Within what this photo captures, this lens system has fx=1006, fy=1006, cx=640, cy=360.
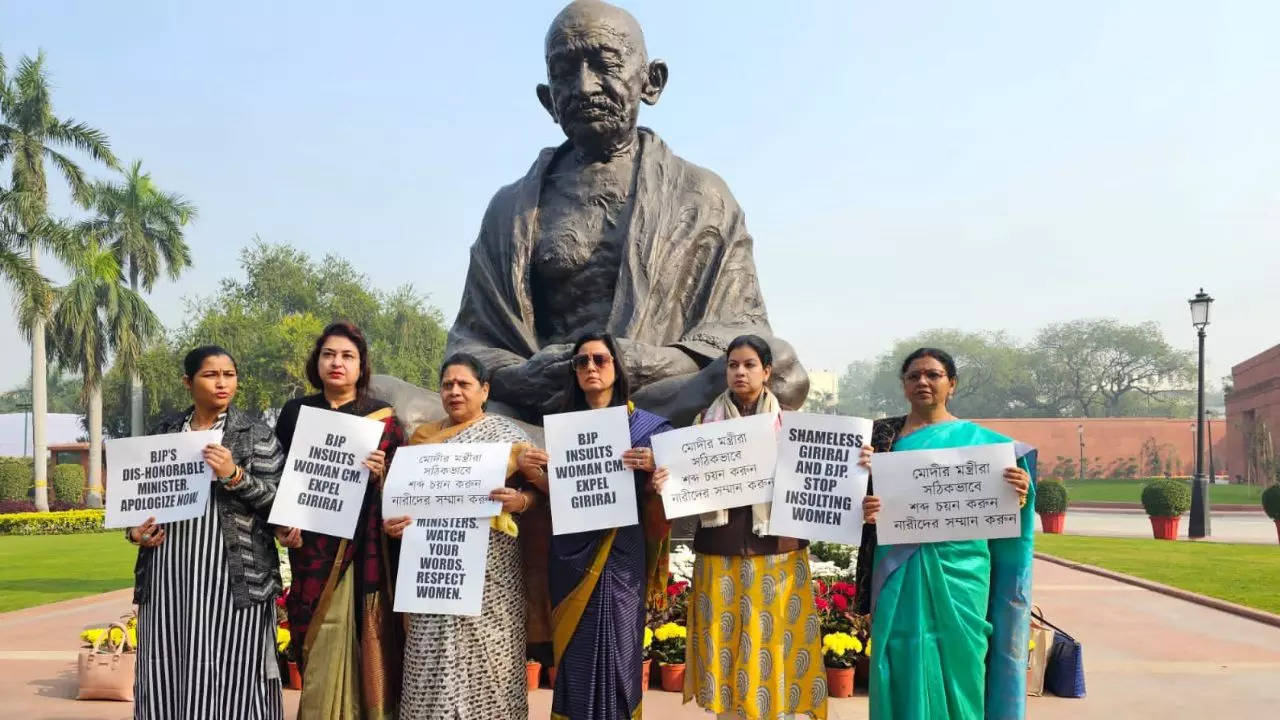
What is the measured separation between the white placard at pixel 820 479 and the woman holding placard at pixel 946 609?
0.08 metres

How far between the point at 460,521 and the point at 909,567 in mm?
1492

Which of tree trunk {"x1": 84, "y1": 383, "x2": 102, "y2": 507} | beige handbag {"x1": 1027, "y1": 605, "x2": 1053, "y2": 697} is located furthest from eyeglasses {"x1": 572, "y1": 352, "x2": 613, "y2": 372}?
tree trunk {"x1": 84, "y1": 383, "x2": 102, "y2": 507}

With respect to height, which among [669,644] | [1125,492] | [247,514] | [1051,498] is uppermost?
[247,514]

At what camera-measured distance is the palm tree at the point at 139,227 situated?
3078cm

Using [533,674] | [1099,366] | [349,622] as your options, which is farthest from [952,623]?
[1099,366]

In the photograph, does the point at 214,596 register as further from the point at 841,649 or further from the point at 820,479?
the point at 841,649

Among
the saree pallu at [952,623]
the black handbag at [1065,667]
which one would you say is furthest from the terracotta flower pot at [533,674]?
the black handbag at [1065,667]

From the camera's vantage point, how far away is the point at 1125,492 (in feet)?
113

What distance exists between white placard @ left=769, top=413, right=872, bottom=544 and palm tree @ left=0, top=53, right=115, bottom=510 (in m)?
24.2

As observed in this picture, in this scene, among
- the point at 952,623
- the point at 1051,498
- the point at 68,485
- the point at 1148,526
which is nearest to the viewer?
the point at 952,623

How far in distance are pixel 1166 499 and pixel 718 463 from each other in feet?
49.8

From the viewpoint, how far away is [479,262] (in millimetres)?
6051

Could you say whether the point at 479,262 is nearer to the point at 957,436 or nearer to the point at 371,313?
the point at 957,436

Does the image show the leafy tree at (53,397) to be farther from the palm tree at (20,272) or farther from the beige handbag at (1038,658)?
the beige handbag at (1038,658)
